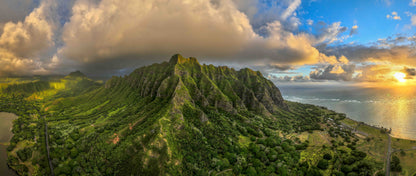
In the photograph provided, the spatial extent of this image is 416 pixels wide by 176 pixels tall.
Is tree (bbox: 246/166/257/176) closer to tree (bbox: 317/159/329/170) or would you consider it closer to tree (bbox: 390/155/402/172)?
tree (bbox: 317/159/329/170)

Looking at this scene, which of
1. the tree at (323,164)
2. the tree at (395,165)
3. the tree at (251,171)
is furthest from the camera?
the tree at (323,164)

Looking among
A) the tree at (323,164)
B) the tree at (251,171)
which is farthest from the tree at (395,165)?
the tree at (251,171)

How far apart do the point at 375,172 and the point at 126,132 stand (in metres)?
208

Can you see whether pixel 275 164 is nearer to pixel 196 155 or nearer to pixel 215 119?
pixel 196 155

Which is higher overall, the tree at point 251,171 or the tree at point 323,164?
the tree at point 323,164

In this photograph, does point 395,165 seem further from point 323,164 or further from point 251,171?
point 251,171

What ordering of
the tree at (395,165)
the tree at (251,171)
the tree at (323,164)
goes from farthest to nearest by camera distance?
the tree at (323,164) → the tree at (395,165) → the tree at (251,171)

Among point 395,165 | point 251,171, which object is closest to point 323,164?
point 395,165

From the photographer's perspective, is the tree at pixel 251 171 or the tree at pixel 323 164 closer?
the tree at pixel 251 171

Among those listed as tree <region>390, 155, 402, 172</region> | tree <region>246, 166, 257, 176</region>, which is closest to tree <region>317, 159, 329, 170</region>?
tree <region>390, 155, 402, 172</region>

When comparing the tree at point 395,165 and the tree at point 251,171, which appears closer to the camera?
the tree at point 251,171


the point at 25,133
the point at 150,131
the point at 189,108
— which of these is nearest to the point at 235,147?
the point at 189,108

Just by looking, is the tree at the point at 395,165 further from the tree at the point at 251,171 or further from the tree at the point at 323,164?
the tree at the point at 251,171

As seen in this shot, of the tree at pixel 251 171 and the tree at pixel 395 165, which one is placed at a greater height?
the tree at pixel 395 165
